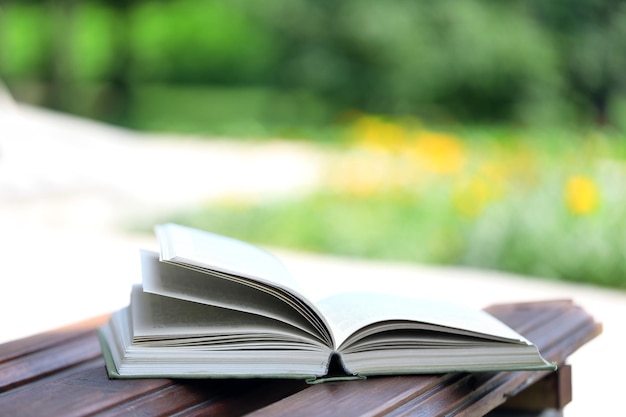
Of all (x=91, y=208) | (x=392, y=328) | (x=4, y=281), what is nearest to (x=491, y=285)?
(x=4, y=281)

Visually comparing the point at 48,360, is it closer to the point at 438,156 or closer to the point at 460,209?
the point at 460,209

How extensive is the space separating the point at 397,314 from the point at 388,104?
9.51m

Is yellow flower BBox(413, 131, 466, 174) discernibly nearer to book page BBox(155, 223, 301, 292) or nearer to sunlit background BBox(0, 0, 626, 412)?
sunlit background BBox(0, 0, 626, 412)

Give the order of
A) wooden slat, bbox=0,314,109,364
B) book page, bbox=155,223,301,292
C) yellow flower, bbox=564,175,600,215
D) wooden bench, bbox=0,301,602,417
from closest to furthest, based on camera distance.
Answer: wooden bench, bbox=0,301,602,417 → book page, bbox=155,223,301,292 → wooden slat, bbox=0,314,109,364 → yellow flower, bbox=564,175,600,215

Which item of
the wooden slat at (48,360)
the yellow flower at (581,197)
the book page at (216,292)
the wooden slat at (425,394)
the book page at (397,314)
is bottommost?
the wooden slat at (425,394)

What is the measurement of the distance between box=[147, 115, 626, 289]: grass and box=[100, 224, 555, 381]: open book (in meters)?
2.92

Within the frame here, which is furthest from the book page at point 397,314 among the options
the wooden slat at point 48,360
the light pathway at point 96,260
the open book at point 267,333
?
the light pathway at point 96,260

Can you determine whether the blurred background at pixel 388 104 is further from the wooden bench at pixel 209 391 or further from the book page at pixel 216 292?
the book page at pixel 216 292

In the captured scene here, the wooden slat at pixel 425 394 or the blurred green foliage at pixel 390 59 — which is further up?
the blurred green foliage at pixel 390 59

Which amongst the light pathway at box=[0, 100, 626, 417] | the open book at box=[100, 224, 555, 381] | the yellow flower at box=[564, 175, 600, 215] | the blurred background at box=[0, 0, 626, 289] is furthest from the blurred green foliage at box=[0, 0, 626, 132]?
the open book at box=[100, 224, 555, 381]

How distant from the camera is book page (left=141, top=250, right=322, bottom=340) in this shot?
135cm

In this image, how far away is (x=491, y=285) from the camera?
3.84 m

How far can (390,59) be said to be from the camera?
10.3m

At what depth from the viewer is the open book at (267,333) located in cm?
134
